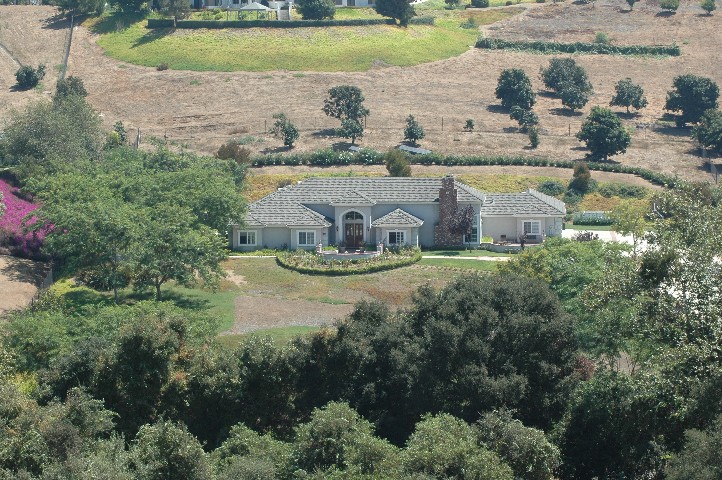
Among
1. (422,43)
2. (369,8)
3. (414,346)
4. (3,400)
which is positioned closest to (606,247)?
(414,346)

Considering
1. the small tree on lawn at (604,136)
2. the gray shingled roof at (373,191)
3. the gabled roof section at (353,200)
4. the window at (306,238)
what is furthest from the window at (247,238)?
the small tree on lawn at (604,136)

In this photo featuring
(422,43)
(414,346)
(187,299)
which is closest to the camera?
(414,346)

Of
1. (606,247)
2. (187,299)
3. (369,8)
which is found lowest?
(187,299)

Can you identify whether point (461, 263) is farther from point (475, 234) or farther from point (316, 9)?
point (316, 9)

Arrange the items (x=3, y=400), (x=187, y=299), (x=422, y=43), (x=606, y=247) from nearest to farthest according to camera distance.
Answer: (x=3, y=400) < (x=606, y=247) < (x=187, y=299) < (x=422, y=43)

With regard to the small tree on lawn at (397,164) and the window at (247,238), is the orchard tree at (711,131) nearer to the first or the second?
the small tree on lawn at (397,164)

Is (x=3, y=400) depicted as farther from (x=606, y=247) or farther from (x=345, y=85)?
(x=345, y=85)

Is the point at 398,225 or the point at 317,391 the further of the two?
the point at 398,225
